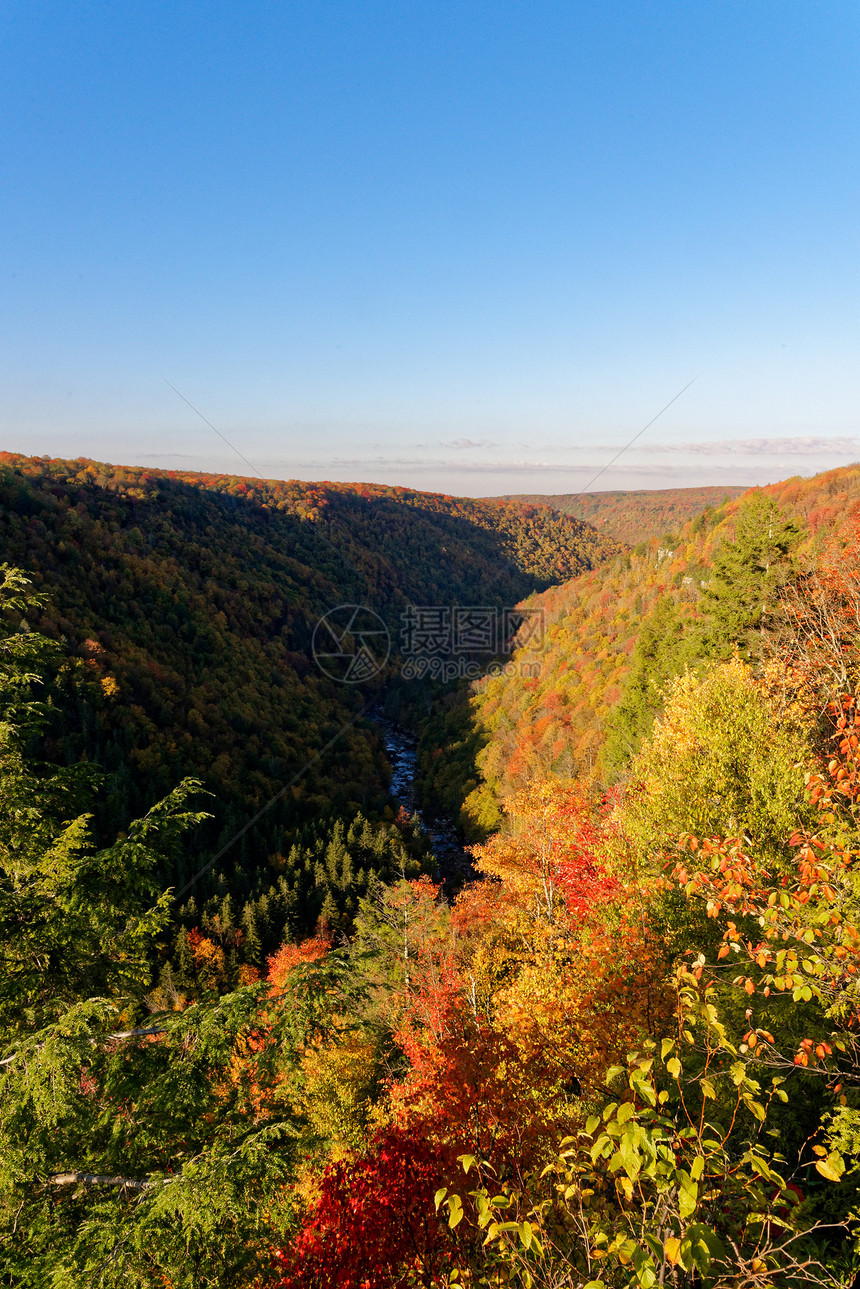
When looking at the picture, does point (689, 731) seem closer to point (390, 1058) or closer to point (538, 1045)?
point (538, 1045)

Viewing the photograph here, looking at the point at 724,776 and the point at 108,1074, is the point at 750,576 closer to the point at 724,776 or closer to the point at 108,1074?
the point at 724,776

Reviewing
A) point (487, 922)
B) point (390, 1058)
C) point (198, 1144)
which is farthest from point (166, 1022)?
point (487, 922)

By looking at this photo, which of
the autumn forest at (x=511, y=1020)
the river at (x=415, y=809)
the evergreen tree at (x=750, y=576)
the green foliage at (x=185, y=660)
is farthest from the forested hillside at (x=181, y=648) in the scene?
the evergreen tree at (x=750, y=576)

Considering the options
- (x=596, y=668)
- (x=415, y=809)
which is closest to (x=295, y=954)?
(x=415, y=809)

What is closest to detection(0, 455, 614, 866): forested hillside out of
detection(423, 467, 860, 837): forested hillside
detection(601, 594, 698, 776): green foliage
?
detection(423, 467, 860, 837): forested hillside

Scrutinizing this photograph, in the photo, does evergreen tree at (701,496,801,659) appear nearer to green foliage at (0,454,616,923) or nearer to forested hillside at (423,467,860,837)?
forested hillside at (423,467,860,837)

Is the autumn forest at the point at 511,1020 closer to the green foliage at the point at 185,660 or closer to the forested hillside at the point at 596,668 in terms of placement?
the forested hillside at the point at 596,668

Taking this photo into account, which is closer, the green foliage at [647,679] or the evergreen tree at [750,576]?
the evergreen tree at [750,576]

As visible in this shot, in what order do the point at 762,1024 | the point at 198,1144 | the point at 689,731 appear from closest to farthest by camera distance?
the point at 198,1144
the point at 762,1024
the point at 689,731
